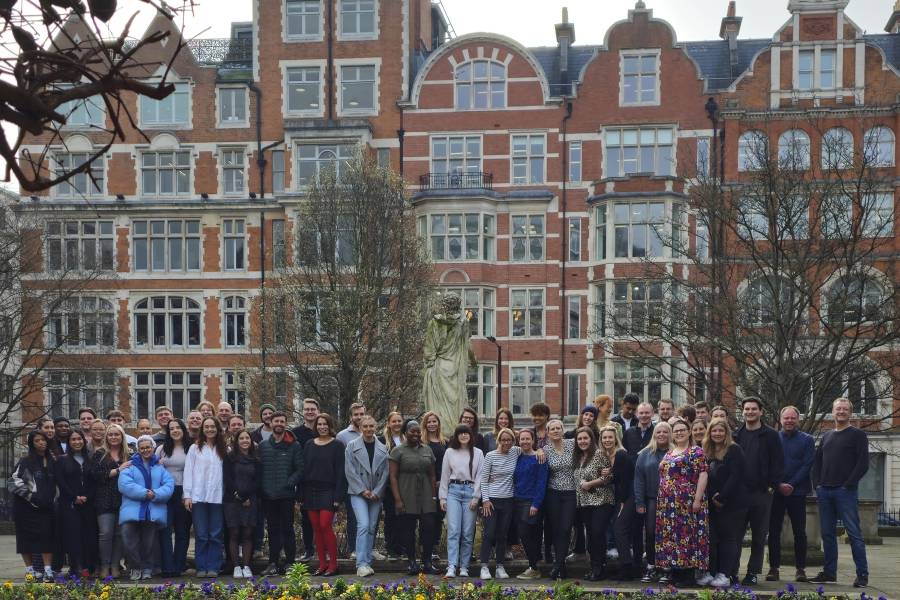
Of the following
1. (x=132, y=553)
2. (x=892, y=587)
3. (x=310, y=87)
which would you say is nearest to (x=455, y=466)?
(x=132, y=553)

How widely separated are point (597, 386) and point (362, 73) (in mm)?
13605

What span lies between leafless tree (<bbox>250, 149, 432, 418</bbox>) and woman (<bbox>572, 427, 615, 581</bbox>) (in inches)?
825

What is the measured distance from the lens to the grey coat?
51.1 feet

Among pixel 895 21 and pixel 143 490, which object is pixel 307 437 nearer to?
pixel 143 490

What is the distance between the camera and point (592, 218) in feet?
152

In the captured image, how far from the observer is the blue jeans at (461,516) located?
15297 mm

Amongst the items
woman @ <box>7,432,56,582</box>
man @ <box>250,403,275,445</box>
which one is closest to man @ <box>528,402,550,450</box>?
man @ <box>250,403,275,445</box>

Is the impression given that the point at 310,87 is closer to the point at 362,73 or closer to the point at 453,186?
the point at 362,73

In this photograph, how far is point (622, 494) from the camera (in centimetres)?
1471

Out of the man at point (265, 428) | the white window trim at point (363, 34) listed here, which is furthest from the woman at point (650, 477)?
the white window trim at point (363, 34)

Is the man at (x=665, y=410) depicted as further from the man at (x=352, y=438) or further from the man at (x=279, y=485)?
the man at (x=279, y=485)

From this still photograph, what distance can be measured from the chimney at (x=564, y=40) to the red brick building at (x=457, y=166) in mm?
116

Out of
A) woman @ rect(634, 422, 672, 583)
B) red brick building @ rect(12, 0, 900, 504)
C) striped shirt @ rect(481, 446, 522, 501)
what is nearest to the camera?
woman @ rect(634, 422, 672, 583)

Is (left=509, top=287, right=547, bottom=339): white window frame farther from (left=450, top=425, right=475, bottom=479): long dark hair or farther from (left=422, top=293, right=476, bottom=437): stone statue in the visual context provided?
(left=450, top=425, right=475, bottom=479): long dark hair
